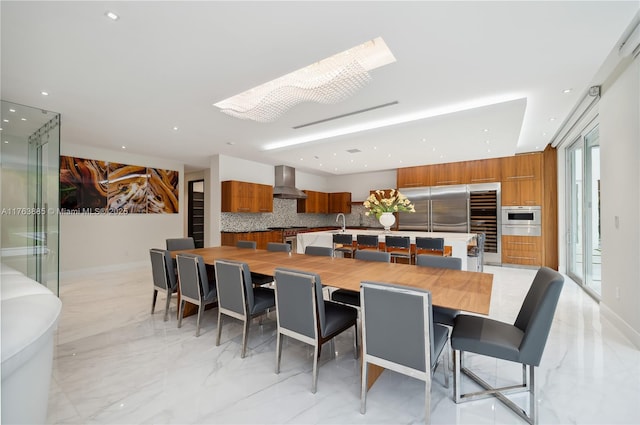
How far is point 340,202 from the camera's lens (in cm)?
929

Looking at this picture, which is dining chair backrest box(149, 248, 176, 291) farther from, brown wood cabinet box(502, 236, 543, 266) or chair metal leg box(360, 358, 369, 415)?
brown wood cabinet box(502, 236, 543, 266)

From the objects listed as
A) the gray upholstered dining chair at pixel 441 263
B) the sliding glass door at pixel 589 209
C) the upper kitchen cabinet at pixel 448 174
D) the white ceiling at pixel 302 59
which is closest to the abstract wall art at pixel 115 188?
the white ceiling at pixel 302 59

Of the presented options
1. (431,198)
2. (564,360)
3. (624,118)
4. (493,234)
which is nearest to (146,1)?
(564,360)

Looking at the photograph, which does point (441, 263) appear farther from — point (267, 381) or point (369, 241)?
point (267, 381)

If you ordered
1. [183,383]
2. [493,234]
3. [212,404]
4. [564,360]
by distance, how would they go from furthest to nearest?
1. [493,234]
2. [564,360]
3. [183,383]
4. [212,404]

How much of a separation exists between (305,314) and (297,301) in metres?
0.11

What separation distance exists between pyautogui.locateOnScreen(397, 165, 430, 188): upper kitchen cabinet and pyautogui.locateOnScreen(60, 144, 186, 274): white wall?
6.10m

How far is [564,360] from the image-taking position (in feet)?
7.75

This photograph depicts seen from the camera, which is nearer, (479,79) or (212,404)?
(212,404)

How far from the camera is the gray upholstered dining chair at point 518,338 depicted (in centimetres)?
156

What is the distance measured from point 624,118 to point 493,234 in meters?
4.14

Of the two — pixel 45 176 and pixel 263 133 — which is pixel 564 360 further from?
pixel 45 176

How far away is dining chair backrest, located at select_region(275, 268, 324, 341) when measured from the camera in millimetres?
1964

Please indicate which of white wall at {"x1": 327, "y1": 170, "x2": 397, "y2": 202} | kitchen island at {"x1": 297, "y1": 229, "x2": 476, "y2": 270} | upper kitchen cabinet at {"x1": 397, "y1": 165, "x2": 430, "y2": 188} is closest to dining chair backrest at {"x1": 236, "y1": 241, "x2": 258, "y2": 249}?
kitchen island at {"x1": 297, "y1": 229, "x2": 476, "y2": 270}
